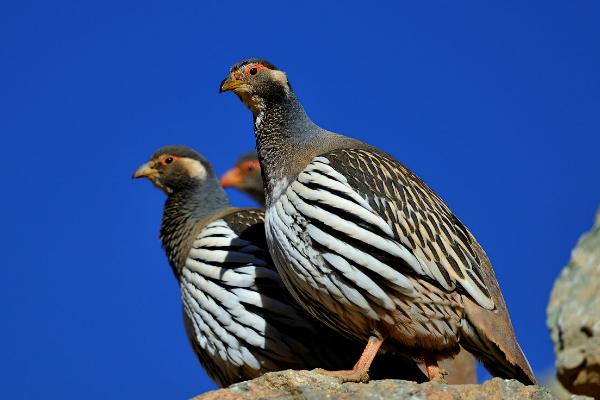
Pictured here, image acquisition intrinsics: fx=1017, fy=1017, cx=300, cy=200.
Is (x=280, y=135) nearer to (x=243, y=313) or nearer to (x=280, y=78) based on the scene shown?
(x=280, y=78)

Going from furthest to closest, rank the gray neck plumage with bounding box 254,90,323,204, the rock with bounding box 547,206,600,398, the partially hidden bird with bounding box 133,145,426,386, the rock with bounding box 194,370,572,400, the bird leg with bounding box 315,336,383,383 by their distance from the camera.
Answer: the partially hidden bird with bounding box 133,145,426,386, the gray neck plumage with bounding box 254,90,323,204, the rock with bounding box 547,206,600,398, the bird leg with bounding box 315,336,383,383, the rock with bounding box 194,370,572,400

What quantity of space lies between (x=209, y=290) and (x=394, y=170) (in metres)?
2.53

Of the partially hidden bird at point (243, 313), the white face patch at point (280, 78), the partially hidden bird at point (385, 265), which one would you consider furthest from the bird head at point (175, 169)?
the partially hidden bird at point (385, 265)

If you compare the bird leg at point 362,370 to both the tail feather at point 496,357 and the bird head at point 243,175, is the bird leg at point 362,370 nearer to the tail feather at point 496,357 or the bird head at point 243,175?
the tail feather at point 496,357

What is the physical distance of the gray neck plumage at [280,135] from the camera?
9.40 meters

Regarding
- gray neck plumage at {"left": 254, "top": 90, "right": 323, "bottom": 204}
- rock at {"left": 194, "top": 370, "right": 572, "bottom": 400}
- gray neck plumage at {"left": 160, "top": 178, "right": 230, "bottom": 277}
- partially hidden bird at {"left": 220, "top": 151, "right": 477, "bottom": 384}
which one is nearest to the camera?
rock at {"left": 194, "top": 370, "right": 572, "bottom": 400}

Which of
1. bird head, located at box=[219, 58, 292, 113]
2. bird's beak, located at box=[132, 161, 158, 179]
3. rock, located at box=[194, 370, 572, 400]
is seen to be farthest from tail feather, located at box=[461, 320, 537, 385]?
bird's beak, located at box=[132, 161, 158, 179]

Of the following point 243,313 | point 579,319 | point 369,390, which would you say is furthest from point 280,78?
point 369,390

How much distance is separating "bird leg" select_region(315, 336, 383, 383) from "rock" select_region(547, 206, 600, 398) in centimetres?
152

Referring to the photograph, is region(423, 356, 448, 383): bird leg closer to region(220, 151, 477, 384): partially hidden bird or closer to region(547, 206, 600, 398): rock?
region(547, 206, 600, 398): rock

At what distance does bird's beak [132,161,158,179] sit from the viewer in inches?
499

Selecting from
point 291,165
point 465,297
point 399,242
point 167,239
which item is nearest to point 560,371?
point 465,297

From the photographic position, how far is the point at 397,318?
332 inches

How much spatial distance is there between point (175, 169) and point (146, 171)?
40 centimetres
